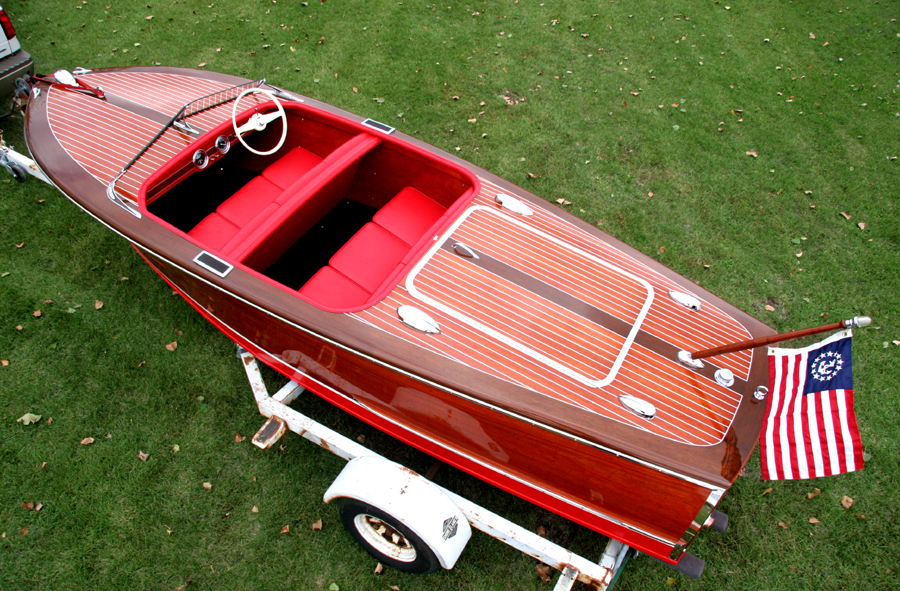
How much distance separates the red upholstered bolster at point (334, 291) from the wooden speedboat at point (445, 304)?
0.6 inches

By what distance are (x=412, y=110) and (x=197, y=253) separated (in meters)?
3.64

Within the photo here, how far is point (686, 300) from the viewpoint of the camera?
3066 mm

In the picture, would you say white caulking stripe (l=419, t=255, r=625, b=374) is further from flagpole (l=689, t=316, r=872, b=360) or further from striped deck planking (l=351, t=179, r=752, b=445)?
flagpole (l=689, t=316, r=872, b=360)

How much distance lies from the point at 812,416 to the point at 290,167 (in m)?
3.81

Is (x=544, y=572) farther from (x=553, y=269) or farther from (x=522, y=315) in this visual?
(x=553, y=269)

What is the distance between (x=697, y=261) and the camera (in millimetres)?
4855

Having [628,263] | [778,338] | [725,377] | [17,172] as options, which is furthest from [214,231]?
[778,338]

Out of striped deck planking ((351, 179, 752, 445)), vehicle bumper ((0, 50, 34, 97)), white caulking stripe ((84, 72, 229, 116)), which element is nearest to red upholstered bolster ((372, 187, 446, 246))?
striped deck planking ((351, 179, 752, 445))

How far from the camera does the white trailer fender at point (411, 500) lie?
8.73ft

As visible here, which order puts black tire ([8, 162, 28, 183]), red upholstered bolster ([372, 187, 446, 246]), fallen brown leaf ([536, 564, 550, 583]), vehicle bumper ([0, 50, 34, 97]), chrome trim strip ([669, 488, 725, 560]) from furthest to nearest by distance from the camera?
vehicle bumper ([0, 50, 34, 97]) → black tire ([8, 162, 28, 183]) → red upholstered bolster ([372, 187, 446, 246]) → fallen brown leaf ([536, 564, 550, 583]) → chrome trim strip ([669, 488, 725, 560])

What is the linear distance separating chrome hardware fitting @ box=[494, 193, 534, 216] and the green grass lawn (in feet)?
6.32

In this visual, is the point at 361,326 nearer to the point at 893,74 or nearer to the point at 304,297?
the point at 304,297

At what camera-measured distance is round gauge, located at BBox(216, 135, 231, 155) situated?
11.8ft

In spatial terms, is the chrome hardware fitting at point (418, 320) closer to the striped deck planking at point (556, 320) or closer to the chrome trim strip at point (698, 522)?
the striped deck planking at point (556, 320)
